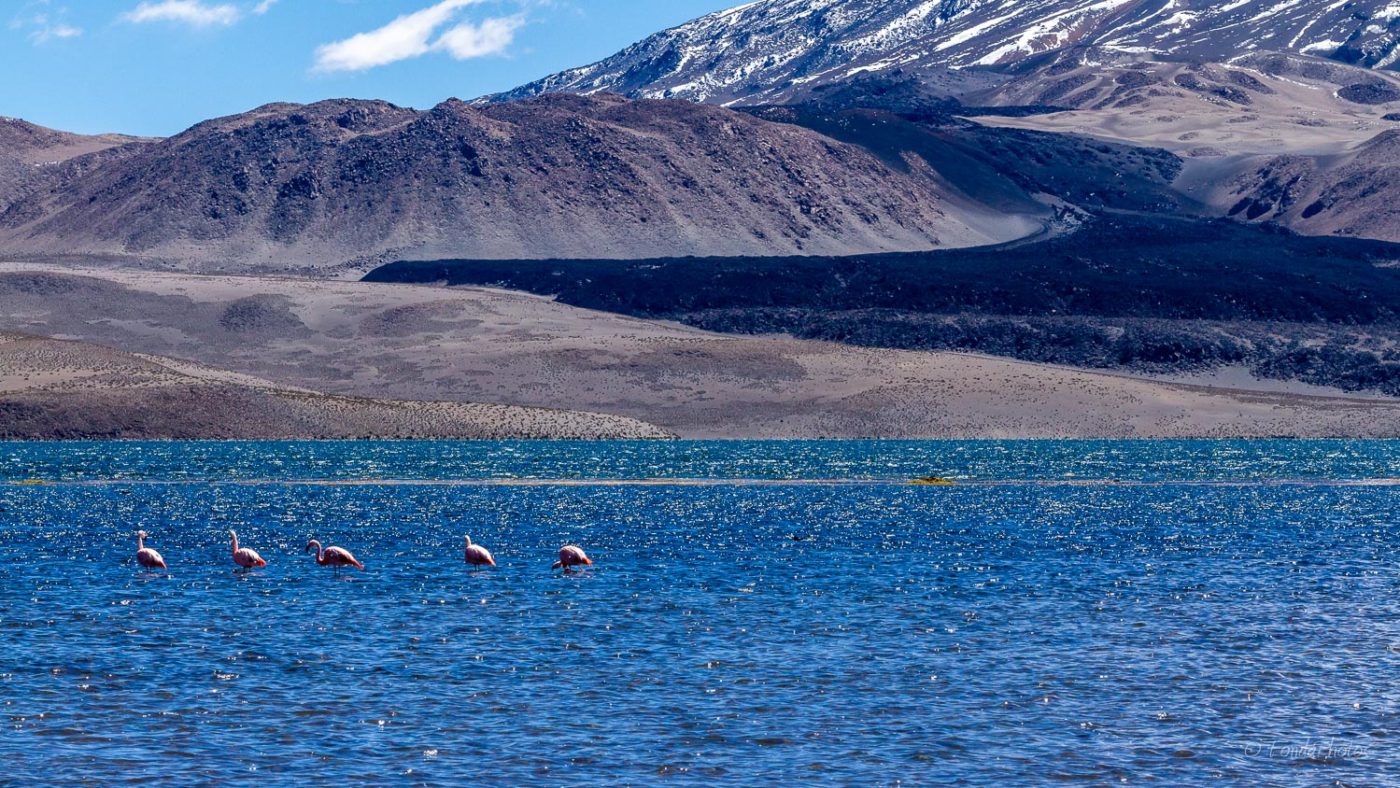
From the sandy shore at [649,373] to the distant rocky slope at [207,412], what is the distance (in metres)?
8.14

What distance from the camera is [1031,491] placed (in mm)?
76562

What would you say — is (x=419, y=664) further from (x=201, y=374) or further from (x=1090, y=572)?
(x=201, y=374)

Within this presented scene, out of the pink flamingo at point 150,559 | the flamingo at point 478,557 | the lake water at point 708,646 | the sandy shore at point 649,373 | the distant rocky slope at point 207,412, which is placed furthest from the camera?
the sandy shore at point 649,373

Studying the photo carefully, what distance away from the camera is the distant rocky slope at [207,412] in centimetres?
12788

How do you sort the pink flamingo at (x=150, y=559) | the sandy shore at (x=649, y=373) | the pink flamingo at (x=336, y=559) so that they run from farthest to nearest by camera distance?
1. the sandy shore at (x=649, y=373)
2. the pink flamingo at (x=336, y=559)
3. the pink flamingo at (x=150, y=559)

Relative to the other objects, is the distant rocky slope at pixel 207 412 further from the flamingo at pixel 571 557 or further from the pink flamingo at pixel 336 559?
the flamingo at pixel 571 557

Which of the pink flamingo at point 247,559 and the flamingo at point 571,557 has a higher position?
the pink flamingo at point 247,559

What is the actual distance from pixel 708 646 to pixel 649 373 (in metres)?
122

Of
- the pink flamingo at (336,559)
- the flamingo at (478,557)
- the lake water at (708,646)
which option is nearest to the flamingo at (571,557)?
the lake water at (708,646)

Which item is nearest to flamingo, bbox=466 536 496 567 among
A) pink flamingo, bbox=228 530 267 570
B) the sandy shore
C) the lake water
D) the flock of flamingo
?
the flock of flamingo

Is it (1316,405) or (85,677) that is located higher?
(85,677)

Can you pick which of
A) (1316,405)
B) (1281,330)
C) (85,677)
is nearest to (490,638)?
(85,677)

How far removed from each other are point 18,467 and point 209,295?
100505 millimetres

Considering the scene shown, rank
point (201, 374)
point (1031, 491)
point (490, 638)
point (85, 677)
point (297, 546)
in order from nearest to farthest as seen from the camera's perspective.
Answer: point (85, 677) → point (490, 638) → point (297, 546) → point (1031, 491) → point (201, 374)
